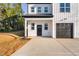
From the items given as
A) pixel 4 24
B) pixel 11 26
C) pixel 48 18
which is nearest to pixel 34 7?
pixel 48 18

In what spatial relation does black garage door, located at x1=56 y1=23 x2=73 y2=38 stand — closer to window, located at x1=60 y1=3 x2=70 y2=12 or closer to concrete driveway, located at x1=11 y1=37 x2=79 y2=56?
window, located at x1=60 y1=3 x2=70 y2=12

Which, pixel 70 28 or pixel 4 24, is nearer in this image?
pixel 70 28

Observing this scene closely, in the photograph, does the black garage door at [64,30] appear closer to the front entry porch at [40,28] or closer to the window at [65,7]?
the window at [65,7]

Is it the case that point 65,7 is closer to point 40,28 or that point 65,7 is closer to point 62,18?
point 62,18

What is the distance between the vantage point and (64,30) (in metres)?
33.1

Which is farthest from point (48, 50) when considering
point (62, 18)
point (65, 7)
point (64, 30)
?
point (65, 7)

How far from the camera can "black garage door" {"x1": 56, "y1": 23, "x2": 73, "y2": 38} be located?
32969 millimetres

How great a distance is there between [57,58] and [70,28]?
21.2 meters

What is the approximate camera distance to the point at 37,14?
34.4 metres

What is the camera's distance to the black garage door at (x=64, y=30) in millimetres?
32969

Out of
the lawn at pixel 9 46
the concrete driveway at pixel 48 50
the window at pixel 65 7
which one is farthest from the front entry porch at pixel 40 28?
the concrete driveway at pixel 48 50

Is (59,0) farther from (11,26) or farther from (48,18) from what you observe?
(11,26)

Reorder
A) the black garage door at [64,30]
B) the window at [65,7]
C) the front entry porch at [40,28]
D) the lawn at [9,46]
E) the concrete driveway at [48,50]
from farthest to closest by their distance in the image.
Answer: the front entry porch at [40,28] → the black garage door at [64,30] → the window at [65,7] → the lawn at [9,46] → the concrete driveway at [48,50]

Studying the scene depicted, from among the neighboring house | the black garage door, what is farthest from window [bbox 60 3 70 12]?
the black garage door
